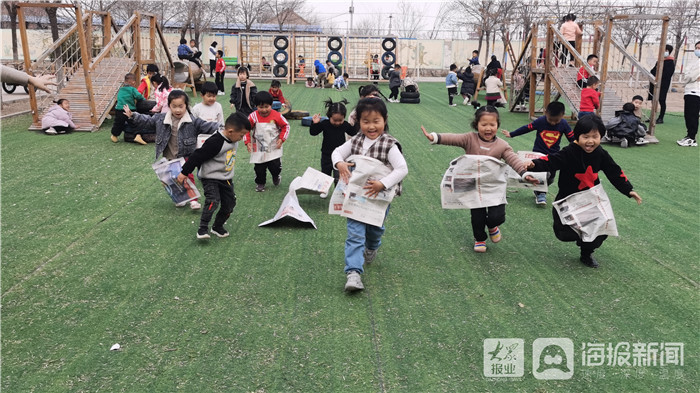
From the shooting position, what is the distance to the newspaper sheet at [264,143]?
24.4 feet

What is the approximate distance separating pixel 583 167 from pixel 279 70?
2604 centimetres

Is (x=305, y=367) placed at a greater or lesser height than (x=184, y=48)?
lesser

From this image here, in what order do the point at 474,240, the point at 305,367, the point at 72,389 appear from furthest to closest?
the point at 474,240 → the point at 305,367 → the point at 72,389

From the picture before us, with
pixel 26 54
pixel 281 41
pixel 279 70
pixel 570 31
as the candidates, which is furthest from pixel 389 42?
pixel 26 54

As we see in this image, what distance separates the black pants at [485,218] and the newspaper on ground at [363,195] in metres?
1.24

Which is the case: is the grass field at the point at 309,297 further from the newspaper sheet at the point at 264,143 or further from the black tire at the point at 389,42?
the black tire at the point at 389,42

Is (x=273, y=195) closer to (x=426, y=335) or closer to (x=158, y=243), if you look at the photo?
(x=158, y=243)

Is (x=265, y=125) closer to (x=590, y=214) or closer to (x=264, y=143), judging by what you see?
(x=264, y=143)

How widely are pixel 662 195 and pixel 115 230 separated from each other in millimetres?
6892

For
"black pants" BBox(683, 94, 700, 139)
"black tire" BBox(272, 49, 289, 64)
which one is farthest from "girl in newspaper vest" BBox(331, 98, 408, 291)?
"black tire" BBox(272, 49, 289, 64)

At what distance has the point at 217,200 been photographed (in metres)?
5.91

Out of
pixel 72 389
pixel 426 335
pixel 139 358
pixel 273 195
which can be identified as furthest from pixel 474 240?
pixel 72 389

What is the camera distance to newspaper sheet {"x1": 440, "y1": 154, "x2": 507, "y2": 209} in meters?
5.44

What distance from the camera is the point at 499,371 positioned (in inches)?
141
